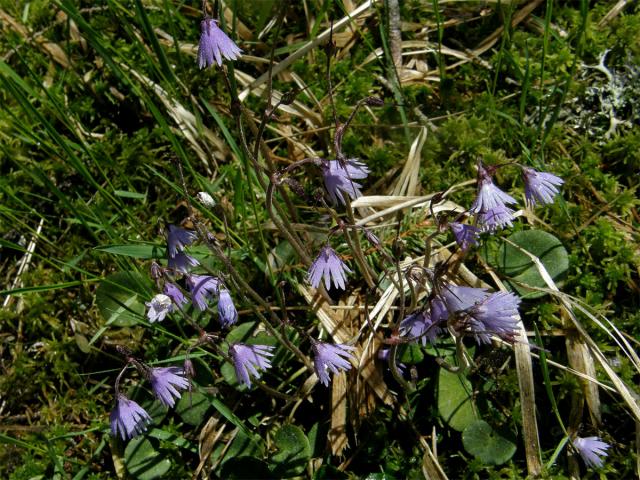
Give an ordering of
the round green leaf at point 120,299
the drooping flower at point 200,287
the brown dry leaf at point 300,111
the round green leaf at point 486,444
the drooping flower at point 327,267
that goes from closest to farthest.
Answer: the drooping flower at point 327,267 → the drooping flower at point 200,287 → the round green leaf at point 486,444 → the round green leaf at point 120,299 → the brown dry leaf at point 300,111

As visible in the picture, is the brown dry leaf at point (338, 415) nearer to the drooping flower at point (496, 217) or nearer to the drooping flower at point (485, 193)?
the drooping flower at point (496, 217)

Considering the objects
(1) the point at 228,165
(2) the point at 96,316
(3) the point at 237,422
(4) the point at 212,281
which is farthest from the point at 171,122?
(3) the point at 237,422

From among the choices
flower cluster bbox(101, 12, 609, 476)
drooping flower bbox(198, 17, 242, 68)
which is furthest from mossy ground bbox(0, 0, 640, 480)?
drooping flower bbox(198, 17, 242, 68)

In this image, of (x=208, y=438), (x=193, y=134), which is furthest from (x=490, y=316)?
(x=193, y=134)

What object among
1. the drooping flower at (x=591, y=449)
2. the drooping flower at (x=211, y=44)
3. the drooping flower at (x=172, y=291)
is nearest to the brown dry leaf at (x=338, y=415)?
the drooping flower at (x=172, y=291)

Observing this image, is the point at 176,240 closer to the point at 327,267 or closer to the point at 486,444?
the point at 327,267

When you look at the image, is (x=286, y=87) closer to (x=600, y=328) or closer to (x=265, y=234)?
(x=265, y=234)
